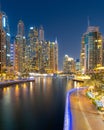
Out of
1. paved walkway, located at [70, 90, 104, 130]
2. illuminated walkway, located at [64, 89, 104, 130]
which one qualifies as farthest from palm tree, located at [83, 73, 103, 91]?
illuminated walkway, located at [64, 89, 104, 130]

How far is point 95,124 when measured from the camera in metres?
19.5

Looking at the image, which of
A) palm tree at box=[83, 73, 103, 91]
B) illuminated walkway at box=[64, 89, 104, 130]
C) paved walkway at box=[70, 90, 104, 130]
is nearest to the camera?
illuminated walkway at box=[64, 89, 104, 130]

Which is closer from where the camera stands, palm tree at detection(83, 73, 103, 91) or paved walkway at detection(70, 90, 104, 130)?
paved walkway at detection(70, 90, 104, 130)

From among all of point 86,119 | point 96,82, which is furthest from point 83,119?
point 96,82

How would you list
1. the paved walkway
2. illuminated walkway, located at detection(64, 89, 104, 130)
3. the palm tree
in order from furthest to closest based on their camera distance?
the palm tree < the paved walkway < illuminated walkway, located at detection(64, 89, 104, 130)

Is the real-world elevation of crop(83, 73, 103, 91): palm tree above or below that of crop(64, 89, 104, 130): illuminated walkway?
above

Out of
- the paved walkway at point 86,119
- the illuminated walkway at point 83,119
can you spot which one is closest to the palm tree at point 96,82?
the paved walkway at point 86,119

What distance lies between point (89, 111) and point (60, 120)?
4308mm

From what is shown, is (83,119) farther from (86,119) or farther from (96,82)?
(96,82)

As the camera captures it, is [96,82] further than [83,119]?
Yes

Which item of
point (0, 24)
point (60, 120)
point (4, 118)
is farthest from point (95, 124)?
A: point (0, 24)

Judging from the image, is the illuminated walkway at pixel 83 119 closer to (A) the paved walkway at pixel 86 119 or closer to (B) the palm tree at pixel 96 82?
(A) the paved walkway at pixel 86 119

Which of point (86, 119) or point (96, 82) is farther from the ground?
point (96, 82)

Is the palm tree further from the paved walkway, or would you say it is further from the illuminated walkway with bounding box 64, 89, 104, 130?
the illuminated walkway with bounding box 64, 89, 104, 130
